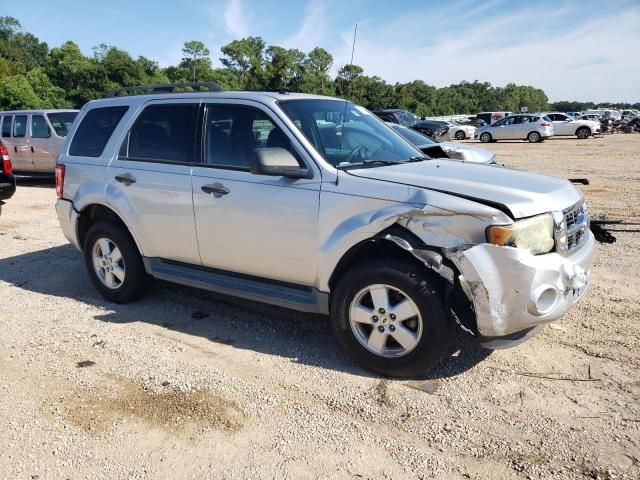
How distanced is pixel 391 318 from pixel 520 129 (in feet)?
105

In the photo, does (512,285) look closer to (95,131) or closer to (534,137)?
(95,131)

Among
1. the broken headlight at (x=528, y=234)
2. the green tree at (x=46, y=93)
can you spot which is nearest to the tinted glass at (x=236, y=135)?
the broken headlight at (x=528, y=234)

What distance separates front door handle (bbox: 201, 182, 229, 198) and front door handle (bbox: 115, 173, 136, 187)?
910 mm

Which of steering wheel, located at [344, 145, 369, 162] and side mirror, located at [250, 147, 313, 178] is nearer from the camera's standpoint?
side mirror, located at [250, 147, 313, 178]

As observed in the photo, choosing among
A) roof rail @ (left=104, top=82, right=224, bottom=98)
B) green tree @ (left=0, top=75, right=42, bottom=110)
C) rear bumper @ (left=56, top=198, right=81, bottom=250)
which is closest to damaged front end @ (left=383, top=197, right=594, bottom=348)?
roof rail @ (left=104, top=82, right=224, bottom=98)

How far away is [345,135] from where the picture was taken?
4387mm

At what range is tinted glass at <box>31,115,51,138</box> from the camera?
13.4m

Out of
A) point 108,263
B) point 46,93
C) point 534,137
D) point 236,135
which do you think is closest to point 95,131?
point 108,263

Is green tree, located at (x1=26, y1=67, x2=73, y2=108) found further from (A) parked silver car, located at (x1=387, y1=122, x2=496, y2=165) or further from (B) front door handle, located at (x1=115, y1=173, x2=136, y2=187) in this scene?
(B) front door handle, located at (x1=115, y1=173, x2=136, y2=187)

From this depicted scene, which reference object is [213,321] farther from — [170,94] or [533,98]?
[533,98]

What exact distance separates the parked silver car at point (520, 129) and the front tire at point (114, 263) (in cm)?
3090

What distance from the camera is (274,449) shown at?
301 cm

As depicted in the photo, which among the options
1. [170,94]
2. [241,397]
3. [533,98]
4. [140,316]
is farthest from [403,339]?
[533,98]

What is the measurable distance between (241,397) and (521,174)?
8.51 ft
